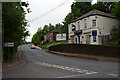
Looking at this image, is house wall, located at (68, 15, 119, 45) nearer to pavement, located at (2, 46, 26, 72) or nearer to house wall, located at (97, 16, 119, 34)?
house wall, located at (97, 16, 119, 34)

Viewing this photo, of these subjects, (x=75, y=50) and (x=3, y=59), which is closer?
(x=3, y=59)

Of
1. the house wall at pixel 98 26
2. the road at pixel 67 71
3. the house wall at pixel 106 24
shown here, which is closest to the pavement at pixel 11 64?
the road at pixel 67 71

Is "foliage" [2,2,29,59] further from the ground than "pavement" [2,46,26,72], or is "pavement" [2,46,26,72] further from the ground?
"foliage" [2,2,29,59]

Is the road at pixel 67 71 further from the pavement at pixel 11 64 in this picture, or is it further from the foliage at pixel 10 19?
the foliage at pixel 10 19

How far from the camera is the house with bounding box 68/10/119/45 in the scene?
2977 cm

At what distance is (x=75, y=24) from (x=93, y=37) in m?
8.69

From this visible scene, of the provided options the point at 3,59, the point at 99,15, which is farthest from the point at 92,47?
the point at 3,59

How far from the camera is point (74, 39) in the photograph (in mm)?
38094

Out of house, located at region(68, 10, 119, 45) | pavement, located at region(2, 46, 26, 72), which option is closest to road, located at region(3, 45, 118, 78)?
pavement, located at region(2, 46, 26, 72)

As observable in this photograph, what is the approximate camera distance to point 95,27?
30547 mm

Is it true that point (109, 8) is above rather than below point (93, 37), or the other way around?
above

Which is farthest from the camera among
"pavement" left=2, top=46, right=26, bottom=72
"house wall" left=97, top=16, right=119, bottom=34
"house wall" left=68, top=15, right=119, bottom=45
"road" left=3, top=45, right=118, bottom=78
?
"house wall" left=97, top=16, right=119, bottom=34

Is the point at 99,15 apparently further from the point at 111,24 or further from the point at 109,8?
the point at 109,8

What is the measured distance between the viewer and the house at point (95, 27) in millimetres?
29766
